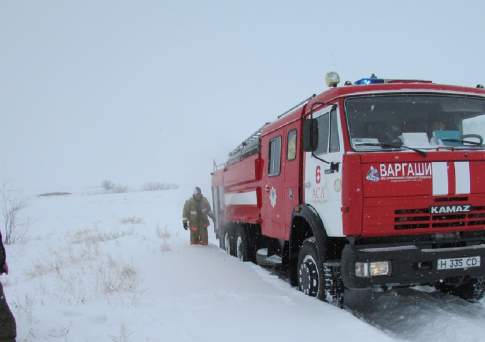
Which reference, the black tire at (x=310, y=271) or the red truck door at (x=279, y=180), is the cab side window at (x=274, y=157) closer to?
the red truck door at (x=279, y=180)

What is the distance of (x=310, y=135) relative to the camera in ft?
17.4

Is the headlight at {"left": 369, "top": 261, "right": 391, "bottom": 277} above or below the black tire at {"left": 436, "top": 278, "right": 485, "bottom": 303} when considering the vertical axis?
above

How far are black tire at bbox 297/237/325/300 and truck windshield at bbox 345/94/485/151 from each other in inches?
60.7

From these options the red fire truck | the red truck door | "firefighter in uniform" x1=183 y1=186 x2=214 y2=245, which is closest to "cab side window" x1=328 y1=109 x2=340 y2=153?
the red fire truck

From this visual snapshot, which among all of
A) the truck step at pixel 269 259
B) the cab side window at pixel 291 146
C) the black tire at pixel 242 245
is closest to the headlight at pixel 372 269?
the cab side window at pixel 291 146

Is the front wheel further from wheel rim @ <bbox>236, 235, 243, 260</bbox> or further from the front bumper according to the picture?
the front bumper

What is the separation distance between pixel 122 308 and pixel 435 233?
3.60 m

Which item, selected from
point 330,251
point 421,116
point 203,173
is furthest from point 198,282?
point 203,173

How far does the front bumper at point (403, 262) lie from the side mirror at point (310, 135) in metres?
1.27

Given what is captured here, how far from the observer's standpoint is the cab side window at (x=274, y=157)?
24.1 feet

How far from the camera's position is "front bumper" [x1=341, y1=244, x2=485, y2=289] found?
4582mm

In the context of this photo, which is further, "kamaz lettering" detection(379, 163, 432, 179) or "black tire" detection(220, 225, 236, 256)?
"black tire" detection(220, 225, 236, 256)

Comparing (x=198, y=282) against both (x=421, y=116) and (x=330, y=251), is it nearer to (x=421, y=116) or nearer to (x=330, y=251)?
(x=330, y=251)

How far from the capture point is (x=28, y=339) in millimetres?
4297
